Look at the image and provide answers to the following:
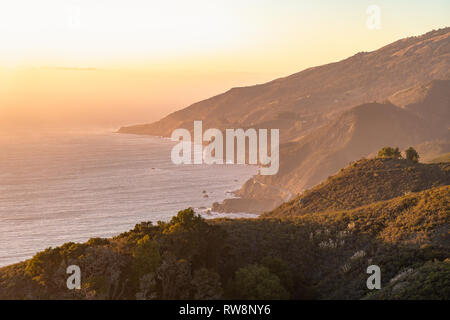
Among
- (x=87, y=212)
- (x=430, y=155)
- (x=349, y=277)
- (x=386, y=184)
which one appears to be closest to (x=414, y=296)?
(x=349, y=277)

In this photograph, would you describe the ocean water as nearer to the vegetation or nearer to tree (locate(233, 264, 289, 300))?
the vegetation

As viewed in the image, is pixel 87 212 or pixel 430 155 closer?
pixel 87 212

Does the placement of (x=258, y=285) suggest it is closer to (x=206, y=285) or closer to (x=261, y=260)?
(x=206, y=285)

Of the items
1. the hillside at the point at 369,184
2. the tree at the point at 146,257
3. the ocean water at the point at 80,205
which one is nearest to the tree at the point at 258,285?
the tree at the point at 146,257

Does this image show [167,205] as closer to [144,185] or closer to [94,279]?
[144,185]

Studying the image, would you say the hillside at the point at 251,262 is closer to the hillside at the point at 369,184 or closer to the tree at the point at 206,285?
the tree at the point at 206,285

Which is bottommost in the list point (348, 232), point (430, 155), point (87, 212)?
point (87, 212)
